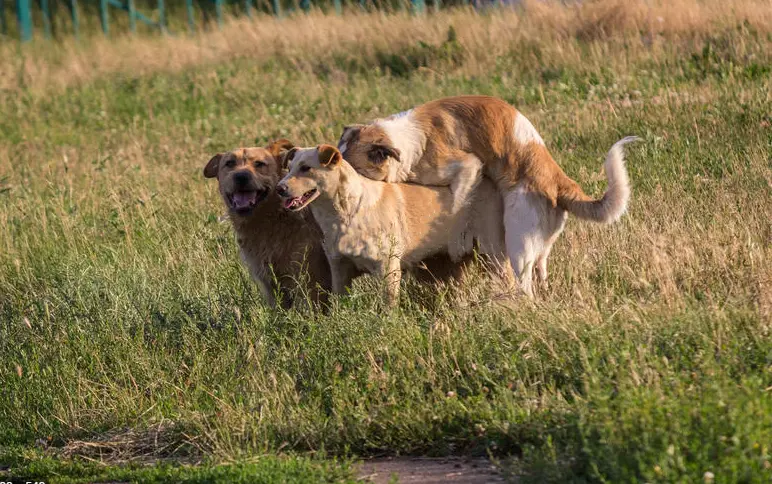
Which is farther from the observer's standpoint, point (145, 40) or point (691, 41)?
point (145, 40)

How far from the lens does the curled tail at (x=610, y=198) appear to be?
7.02 metres

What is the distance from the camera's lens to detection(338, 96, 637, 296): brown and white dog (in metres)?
7.11

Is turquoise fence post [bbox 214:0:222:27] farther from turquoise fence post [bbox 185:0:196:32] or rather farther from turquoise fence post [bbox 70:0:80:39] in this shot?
turquoise fence post [bbox 70:0:80:39]

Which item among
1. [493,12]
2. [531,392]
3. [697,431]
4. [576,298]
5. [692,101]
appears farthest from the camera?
[493,12]

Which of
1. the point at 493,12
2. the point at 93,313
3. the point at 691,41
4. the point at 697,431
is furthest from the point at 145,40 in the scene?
the point at 697,431

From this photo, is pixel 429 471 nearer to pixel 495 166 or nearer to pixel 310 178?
pixel 310 178

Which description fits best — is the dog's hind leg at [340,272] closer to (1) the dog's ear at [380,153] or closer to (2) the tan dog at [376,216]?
(2) the tan dog at [376,216]

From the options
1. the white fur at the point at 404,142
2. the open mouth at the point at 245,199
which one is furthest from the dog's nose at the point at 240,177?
the white fur at the point at 404,142

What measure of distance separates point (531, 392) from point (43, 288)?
4.57 metres

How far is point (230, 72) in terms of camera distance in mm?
15648

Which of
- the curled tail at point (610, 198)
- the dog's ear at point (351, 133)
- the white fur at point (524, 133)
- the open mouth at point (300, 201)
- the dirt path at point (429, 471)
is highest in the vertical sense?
the dog's ear at point (351, 133)

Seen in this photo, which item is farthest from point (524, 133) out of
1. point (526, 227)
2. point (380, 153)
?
point (380, 153)

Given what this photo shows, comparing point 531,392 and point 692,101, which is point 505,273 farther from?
point 692,101

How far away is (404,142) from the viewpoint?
7.16 metres
